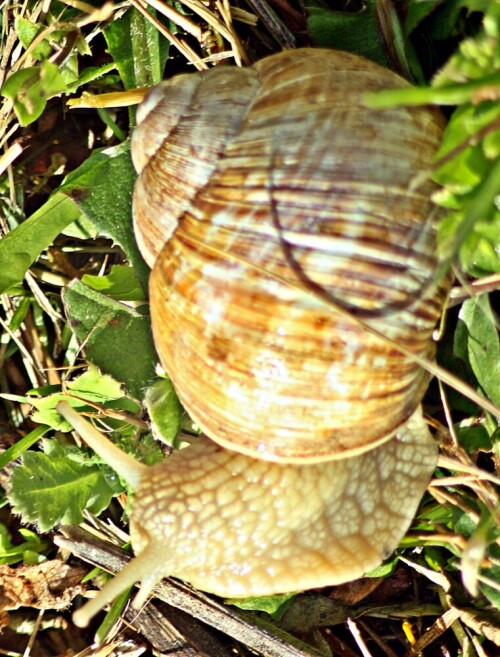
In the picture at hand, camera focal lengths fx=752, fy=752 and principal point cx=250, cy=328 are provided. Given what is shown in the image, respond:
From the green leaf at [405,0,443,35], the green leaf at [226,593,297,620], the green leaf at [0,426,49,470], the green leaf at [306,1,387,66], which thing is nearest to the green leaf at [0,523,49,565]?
the green leaf at [0,426,49,470]

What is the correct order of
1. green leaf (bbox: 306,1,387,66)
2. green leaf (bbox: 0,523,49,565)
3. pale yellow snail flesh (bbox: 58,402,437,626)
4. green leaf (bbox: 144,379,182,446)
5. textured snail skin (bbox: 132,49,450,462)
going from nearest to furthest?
textured snail skin (bbox: 132,49,450,462) → pale yellow snail flesh (bbox: 58,402,437,626) → green leaf (bbox: 306,1,387,66) → green leaf (bbox: 144,379,182,446) → green leaf (bbox: 0,523,49,565)

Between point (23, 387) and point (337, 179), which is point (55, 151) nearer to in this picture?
point (23, 387)

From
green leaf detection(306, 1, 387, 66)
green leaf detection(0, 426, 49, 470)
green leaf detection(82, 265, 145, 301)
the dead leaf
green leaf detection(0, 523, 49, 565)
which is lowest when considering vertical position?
the dead leaf

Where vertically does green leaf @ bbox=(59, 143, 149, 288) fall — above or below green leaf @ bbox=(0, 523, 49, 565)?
above

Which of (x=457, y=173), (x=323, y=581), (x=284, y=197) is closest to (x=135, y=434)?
(x=323, y=581)

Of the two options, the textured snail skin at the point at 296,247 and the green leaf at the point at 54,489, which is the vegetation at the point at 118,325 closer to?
the green leaf at the point at 54,489

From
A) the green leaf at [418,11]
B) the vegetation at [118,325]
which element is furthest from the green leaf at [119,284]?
the green leaf at [418,11]

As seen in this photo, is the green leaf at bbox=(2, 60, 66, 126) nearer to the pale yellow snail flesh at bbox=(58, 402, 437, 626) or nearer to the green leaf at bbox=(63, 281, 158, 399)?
the green leaf at bbox=(63, 281, 158, 399)
